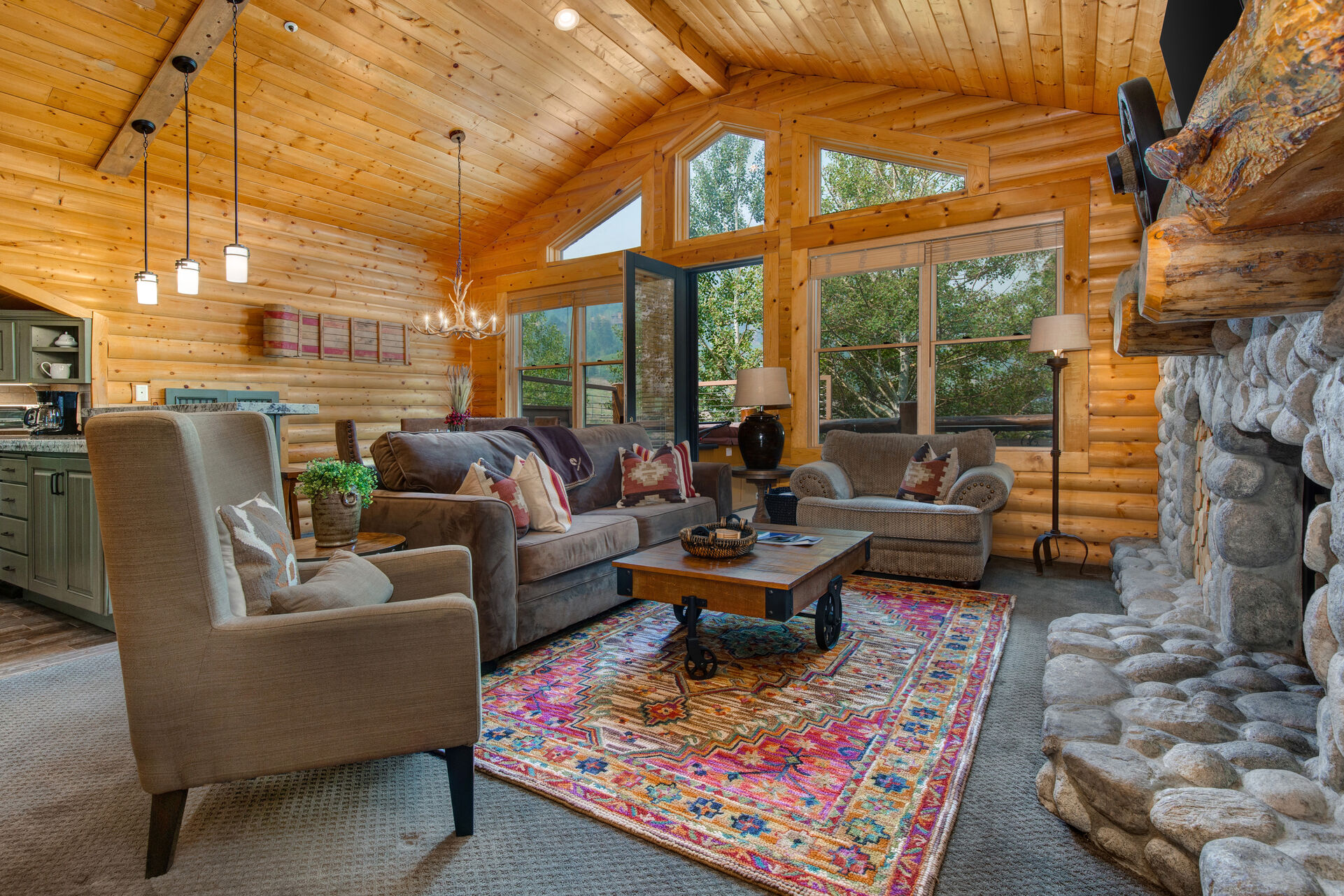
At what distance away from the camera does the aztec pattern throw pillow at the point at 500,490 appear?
2863 millimetres

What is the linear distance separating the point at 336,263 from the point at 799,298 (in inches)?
169

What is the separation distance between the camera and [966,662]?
2607 millimetres

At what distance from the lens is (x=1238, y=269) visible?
1395 millimetres

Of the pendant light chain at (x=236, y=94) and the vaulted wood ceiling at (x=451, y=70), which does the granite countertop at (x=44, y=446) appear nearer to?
the pendant light chain at (x=236, y=94)

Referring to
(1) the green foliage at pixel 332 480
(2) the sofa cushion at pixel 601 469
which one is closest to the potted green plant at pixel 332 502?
(1) the green foliage at pixel 332 480

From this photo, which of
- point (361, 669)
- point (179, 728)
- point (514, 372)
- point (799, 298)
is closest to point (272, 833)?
point (179, 728)

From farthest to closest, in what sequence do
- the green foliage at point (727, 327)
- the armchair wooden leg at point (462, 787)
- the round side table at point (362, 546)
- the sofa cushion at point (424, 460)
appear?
1. the green foliage at point (727, 327)
2. the sofa cushion at point (424, 460)
3. the round side table at point (362, 546)
4. the armchair wooden leg at point (462, 787)

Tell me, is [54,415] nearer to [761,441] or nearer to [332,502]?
[332,502]

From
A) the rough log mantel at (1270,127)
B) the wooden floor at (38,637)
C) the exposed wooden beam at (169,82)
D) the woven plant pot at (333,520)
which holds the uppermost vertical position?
the exposed wooden beam at (169,82)

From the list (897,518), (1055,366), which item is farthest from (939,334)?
(897,518)

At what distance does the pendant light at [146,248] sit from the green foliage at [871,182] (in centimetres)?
469

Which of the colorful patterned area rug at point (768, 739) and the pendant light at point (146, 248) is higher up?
the pendant light at point (146, 248)

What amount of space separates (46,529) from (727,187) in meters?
5.19

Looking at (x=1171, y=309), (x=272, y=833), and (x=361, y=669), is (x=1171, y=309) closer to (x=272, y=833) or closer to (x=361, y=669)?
(x=361, y=669)
